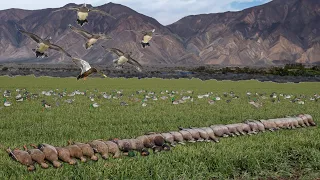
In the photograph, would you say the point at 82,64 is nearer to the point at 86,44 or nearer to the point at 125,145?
the point at 86,44

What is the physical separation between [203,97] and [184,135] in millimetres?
19027

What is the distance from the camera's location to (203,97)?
3209cm

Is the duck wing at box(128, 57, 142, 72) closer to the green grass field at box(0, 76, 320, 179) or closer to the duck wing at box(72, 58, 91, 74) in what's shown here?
the duck wing at box(72, 58, 91, 74)

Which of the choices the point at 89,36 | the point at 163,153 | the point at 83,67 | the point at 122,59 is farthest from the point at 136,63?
the point at 163,153

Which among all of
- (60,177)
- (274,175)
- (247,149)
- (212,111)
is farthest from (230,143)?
(212,111)

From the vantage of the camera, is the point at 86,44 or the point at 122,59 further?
the point at 122,59

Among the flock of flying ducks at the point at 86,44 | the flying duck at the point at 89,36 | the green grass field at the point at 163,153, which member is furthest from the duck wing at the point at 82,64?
the green grass field at the point at 163,153

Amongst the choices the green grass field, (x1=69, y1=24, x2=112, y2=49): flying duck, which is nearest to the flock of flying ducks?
(x1=69, y1=24, x2=112, y2=49): flying duck

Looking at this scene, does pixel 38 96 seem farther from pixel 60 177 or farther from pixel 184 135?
pixel 60 177

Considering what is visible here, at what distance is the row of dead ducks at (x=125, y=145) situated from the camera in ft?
31.5

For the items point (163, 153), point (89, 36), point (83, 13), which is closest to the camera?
point (83, 13)

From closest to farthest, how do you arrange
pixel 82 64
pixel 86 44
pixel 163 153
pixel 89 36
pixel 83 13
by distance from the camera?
pixel 82 64 < pixel 86 44 < pixel 83 13 < pixel 89 36 < pixel 163 153

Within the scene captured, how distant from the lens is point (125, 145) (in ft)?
37.2

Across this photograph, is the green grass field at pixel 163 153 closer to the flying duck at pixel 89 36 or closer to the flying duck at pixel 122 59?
the flying duck at pixel 122 59
